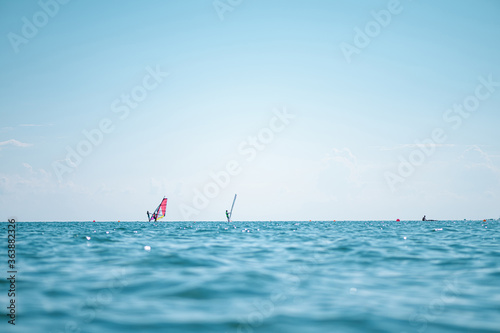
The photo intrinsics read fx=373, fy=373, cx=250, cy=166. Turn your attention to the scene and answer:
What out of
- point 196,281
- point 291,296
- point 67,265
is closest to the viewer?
point 291,296

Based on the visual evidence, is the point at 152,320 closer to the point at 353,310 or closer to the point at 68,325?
the point at 68,325

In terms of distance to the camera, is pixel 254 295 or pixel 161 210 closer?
pixel 254 295

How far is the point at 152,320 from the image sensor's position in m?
8.20

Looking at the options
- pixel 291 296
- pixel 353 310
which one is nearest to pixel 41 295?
pixel 291 296

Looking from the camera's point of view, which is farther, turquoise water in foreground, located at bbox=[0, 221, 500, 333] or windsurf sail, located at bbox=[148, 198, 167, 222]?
windsurf sail, located at bbox=[148, 198, 167, 222]

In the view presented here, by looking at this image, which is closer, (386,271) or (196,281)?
(196,281)

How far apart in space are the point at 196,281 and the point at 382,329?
21.0 feet

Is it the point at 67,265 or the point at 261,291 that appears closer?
the point at 261,291

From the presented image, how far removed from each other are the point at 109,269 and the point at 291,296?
311 inches

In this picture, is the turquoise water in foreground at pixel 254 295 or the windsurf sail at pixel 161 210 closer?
the turquoise water in foreground at pixel 254 295

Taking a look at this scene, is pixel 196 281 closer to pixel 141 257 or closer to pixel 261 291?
pixel 261 291

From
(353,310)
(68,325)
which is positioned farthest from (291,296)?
(68,325)

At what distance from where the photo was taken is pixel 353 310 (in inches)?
353

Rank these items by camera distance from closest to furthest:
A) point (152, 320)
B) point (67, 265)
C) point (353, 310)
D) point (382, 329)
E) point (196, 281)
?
point (382, 329) < point (152, 320) < point (353, 310) < point (196, 281) < point (67, 265)
